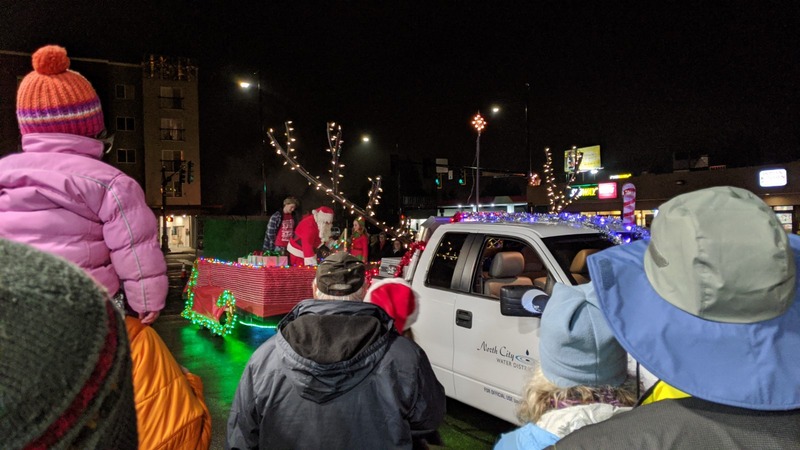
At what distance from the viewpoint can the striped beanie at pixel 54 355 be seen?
1.91ft

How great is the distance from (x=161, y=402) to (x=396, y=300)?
2.46 metres

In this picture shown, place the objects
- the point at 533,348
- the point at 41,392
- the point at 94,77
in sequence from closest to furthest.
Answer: the point at 41,392 < the point at 533,348 < the point at 94,77

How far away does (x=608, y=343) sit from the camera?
4.90ft

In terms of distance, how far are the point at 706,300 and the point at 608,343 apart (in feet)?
1.52

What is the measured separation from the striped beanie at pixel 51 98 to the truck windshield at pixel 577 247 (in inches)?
134

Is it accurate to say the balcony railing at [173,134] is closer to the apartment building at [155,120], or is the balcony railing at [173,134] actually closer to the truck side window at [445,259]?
the apartment building at [155,120]

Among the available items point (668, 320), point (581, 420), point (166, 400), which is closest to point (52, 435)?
point (668, 320)

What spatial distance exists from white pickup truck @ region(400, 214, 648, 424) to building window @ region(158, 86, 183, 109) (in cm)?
4694

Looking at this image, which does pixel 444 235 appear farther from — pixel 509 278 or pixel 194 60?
pixel 194 60

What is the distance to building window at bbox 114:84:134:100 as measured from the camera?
4522cm

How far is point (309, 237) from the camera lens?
8.98m

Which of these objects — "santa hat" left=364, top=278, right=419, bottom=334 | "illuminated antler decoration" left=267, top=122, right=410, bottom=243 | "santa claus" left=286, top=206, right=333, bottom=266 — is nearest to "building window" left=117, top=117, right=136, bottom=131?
"illuminated antler decoration" left=267, top=122, right=410, bottom=243

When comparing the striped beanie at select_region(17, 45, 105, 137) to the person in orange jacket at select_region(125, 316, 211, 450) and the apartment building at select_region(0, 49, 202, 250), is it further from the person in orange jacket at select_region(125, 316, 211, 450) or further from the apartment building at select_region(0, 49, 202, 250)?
the apartment building at select_region(0, 49, 202, 250)

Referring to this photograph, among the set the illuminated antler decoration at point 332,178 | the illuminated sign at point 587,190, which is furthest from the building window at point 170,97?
the illuminated antler decoration at point 332,178
